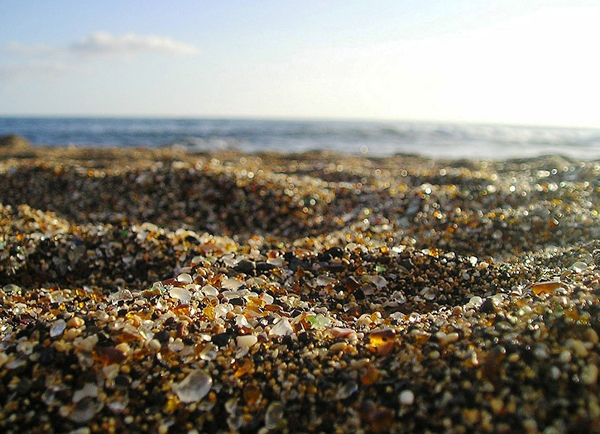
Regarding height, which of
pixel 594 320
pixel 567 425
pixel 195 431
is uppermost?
pixel 594 320

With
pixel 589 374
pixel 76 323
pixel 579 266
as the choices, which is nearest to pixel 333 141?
pixel 579 266

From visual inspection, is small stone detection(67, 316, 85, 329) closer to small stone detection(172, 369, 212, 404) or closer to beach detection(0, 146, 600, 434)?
beach detection(0, 146, 600, 434)

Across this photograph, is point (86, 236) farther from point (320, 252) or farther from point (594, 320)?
point (594, 320)

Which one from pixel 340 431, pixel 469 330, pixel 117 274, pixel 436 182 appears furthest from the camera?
pixel 436 182

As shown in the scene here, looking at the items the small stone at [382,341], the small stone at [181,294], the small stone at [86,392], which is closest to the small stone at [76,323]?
the small stone at [86,392]

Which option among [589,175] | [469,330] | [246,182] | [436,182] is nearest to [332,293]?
[469,330]

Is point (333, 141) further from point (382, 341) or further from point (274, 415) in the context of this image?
point (274, 415)

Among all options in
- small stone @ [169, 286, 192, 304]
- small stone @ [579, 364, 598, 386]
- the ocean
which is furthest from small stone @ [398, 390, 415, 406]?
the ocean
